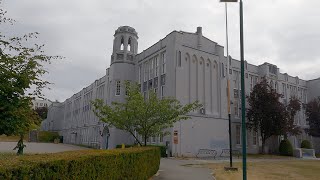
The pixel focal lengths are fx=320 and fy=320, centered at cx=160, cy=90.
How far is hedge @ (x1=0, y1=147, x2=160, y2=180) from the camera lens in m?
5.19

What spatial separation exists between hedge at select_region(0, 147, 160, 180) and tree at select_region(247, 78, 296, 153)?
29511 mm

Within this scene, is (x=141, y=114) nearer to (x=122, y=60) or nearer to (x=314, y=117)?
(x=122, y=60)

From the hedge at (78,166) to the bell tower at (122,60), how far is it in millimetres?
30358

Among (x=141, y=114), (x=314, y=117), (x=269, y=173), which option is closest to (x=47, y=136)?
(x=314, y=117)

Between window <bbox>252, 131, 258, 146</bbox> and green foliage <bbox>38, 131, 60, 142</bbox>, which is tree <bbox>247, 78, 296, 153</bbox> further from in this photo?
green foliage <bbox>38, 131, 60, 142</bbox>

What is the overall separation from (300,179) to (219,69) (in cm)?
2415

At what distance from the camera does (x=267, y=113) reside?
40062 millimetres

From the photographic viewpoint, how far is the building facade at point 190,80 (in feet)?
117

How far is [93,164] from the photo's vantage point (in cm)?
805

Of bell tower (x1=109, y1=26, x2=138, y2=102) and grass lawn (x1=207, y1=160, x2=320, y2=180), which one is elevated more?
bell tower (x1=109, y1=26, x2=138, y2=102)

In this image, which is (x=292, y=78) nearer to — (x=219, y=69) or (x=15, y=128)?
(x=219, y=69)

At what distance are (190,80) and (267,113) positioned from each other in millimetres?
11180

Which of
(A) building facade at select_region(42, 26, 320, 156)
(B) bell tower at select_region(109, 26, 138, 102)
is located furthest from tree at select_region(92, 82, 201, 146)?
(B) bell tower at select_region(109, 26, 138, 102)

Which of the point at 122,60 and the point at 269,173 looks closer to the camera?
the point at 269,173
